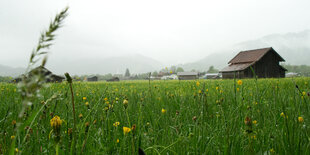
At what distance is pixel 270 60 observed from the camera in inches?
1153

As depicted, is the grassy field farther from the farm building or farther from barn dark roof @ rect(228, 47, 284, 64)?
barn dark roof @ rect(228, 47, 284, 64)

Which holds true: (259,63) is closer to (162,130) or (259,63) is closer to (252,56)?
(252,56)

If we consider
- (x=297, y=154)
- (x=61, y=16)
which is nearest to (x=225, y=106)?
(x=297, y=154)

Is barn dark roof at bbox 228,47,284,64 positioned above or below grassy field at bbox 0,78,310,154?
above

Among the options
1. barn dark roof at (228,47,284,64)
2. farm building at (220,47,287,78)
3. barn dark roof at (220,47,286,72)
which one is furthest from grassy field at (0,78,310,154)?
barn dark roof at (228,47,284,64)

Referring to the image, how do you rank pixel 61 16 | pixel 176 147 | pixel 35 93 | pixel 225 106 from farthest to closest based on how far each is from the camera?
1. pixel 225 106
2. pixel 176 147
3. pixel 61 16
4. pixel 35 93

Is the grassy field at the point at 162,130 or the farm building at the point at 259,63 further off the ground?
the farm building at the point at 259,63

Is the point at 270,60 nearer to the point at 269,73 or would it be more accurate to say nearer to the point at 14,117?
the point at 269,73

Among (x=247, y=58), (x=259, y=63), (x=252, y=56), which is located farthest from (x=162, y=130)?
(x=252, y=56)

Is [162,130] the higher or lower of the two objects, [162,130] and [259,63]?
the lower

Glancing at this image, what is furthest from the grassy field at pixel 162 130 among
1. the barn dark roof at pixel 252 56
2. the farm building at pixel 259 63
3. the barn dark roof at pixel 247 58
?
the barn dark roof at pixel 252 56

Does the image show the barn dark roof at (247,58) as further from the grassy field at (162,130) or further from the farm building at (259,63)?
A: the grassy field at (162,130)

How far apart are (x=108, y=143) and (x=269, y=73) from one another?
112ft

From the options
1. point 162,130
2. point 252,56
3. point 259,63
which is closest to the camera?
point 162,130
